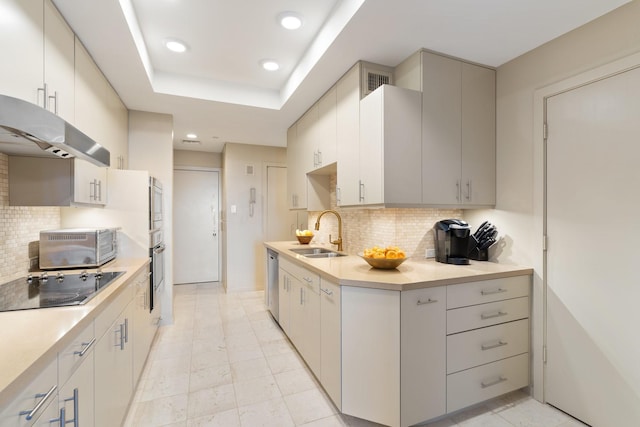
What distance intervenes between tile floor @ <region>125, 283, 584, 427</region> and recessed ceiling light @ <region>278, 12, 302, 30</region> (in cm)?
264

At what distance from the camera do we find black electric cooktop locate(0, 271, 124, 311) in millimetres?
1396

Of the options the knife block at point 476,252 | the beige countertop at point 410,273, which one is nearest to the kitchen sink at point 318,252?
the beige countertop at point 410,273

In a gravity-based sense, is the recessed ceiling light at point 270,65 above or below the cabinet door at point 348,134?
above

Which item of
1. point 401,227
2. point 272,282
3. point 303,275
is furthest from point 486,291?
point 272,282

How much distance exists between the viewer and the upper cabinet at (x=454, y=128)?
2172mm

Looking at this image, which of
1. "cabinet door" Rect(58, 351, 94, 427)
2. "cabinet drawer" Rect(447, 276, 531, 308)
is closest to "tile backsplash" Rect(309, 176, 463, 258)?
"cabinet drawer" Rect(447, 276, 531, 308)

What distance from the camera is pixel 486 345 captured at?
1920 millimetres

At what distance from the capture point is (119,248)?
270 cm

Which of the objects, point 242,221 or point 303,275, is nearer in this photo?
point 303,275

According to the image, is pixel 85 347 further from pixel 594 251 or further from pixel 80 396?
pixel 594 251

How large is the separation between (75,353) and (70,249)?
1257 millimetres

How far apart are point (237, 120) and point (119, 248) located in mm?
1911

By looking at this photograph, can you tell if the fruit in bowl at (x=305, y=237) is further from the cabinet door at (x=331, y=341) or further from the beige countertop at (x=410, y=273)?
the cabinet door at (x=331, y=341)

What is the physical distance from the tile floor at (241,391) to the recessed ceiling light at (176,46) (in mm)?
2624
